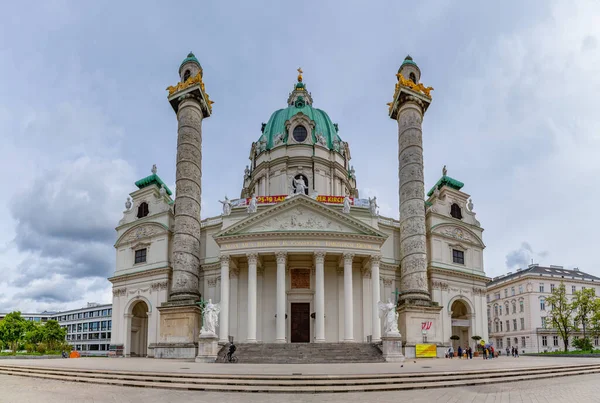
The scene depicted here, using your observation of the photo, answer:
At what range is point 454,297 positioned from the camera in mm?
47125

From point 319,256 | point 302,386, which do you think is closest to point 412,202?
point 319,256

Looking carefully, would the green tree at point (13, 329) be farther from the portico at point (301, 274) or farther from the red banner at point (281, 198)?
the red banner at point (281, 198)

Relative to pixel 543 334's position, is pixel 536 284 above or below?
above

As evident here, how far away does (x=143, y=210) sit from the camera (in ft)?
165

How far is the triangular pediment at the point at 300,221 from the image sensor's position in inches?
1566

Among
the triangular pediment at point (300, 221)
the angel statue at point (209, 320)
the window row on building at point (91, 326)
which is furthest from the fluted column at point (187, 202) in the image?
the window row on building at point (91, 326)

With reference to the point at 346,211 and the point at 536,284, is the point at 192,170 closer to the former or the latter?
the point at 346,211

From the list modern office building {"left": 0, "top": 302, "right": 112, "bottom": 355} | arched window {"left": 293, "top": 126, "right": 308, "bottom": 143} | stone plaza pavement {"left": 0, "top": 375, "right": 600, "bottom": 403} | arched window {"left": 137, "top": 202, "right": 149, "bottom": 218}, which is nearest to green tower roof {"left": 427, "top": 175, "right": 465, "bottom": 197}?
arched window {"left": 293, "top": 126, "right": 308, "bottom": 143}

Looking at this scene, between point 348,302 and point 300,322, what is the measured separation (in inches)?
236

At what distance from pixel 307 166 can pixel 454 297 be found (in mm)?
20681

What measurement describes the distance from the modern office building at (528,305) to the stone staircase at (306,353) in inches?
1799

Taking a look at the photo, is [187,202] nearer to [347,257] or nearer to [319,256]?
[319,256]

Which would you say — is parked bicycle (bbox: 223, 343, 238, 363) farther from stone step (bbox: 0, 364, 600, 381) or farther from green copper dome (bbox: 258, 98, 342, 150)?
green copper dome (bbox: 258, 98, 342, 150)

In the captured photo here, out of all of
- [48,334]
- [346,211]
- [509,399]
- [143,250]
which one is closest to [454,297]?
[346,211]
